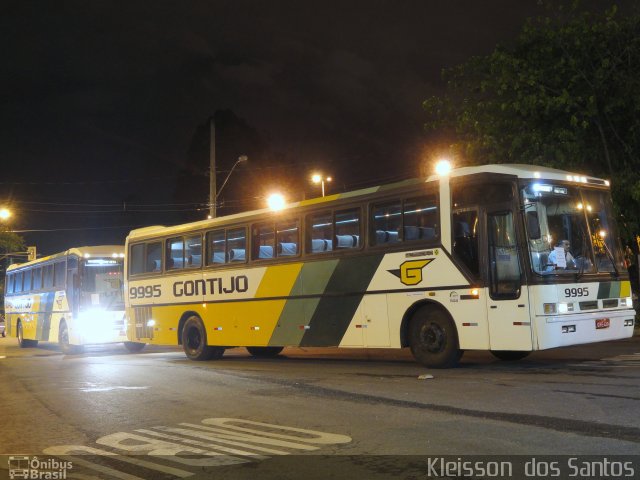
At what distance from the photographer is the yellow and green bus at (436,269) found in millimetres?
11336

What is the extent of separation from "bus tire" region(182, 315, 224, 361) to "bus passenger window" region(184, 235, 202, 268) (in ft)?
4.53

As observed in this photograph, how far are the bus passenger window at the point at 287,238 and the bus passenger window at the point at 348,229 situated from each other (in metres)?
1.21

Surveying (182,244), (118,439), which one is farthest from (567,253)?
(182,244)

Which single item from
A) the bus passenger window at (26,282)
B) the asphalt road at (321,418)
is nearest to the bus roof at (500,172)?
the asphalt road at (321,418)

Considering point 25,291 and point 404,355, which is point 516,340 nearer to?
point 404,355

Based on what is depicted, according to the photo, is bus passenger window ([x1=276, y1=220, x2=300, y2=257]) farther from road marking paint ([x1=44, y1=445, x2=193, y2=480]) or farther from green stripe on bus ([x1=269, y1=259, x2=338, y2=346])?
road marking paint ([x1=44, y1=445, x2=193, y2=480])

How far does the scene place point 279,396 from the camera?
33.2 ft

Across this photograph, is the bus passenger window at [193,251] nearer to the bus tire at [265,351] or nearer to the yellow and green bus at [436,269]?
the yellow and green bus at [436,269]

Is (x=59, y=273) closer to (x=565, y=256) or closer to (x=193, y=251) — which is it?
(x=193, y=251)

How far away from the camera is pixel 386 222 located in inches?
527

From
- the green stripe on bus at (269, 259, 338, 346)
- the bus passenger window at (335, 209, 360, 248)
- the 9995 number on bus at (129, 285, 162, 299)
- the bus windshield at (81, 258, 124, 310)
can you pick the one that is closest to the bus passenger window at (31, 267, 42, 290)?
the bus windshield at (81, 258, 124, 310)

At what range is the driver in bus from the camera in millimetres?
11336

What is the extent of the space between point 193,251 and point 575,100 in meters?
11.9

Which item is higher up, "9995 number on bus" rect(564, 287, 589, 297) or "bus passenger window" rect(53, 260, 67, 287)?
"bus passenger window" rect(53, 260, 67, 287)
